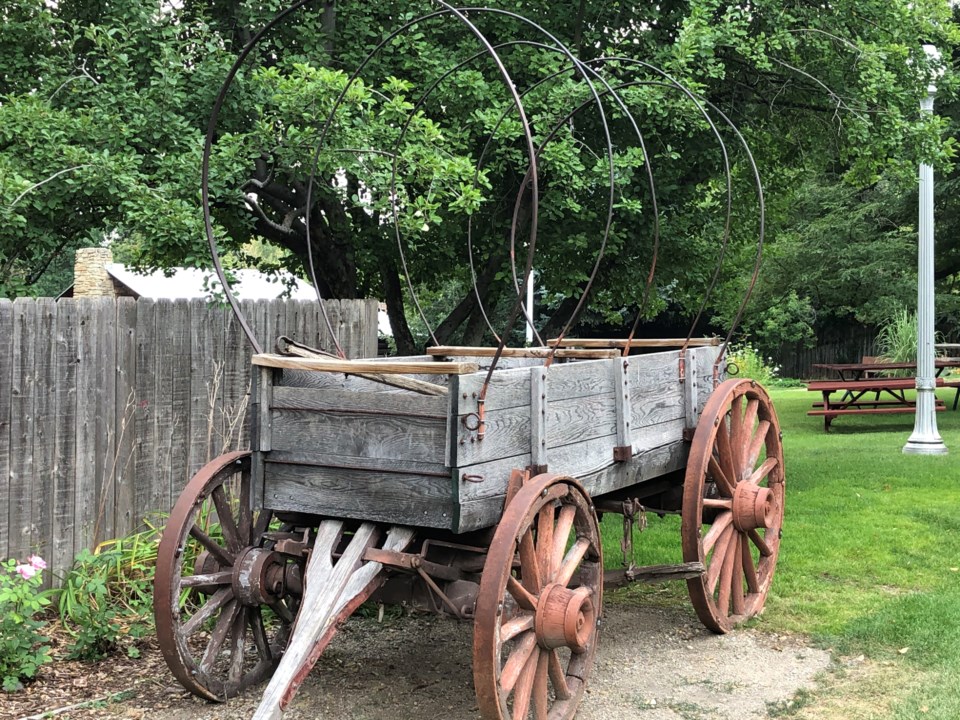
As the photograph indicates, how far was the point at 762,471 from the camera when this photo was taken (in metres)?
5.10

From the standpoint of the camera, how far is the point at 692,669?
4238mm

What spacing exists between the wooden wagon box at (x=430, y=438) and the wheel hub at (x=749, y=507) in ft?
2.97

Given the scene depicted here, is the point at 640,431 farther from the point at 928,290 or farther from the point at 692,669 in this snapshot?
the point at 928,290

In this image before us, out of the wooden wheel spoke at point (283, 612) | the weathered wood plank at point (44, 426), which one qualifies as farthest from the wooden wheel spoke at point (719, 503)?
the weathered wood plank at point (44, 426)

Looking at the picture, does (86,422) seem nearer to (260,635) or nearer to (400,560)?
(260,635)

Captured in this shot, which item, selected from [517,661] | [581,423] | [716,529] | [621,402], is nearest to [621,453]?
[621,402]

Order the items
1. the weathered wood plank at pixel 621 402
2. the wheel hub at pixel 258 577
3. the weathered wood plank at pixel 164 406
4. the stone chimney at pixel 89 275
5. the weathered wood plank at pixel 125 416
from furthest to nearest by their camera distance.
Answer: the stone chimney at pixel 89 275 → the weathered wood plank at pixel 164 406 → the weathered wood plank at pixel 125 416 → the weathered wood plank at pixel 621 402 → the wheel hub at pixel 258 577

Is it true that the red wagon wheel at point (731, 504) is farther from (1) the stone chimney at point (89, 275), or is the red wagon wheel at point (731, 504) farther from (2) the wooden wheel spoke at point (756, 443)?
(1) the stone chimney at point (89, 275)

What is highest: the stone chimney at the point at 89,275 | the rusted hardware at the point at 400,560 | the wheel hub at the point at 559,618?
the stone chimney at the point at 89,275

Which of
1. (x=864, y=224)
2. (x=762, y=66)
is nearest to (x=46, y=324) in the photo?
(x=762, y=66)

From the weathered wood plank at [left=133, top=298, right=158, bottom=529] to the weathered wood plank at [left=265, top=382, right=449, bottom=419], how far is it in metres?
1.99

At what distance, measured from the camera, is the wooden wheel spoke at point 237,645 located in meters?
3.80

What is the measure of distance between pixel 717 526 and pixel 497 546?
1.96 meters

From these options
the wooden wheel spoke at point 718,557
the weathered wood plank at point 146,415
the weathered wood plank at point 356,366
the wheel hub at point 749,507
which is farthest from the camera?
the weathered wood plank at point 146,415
